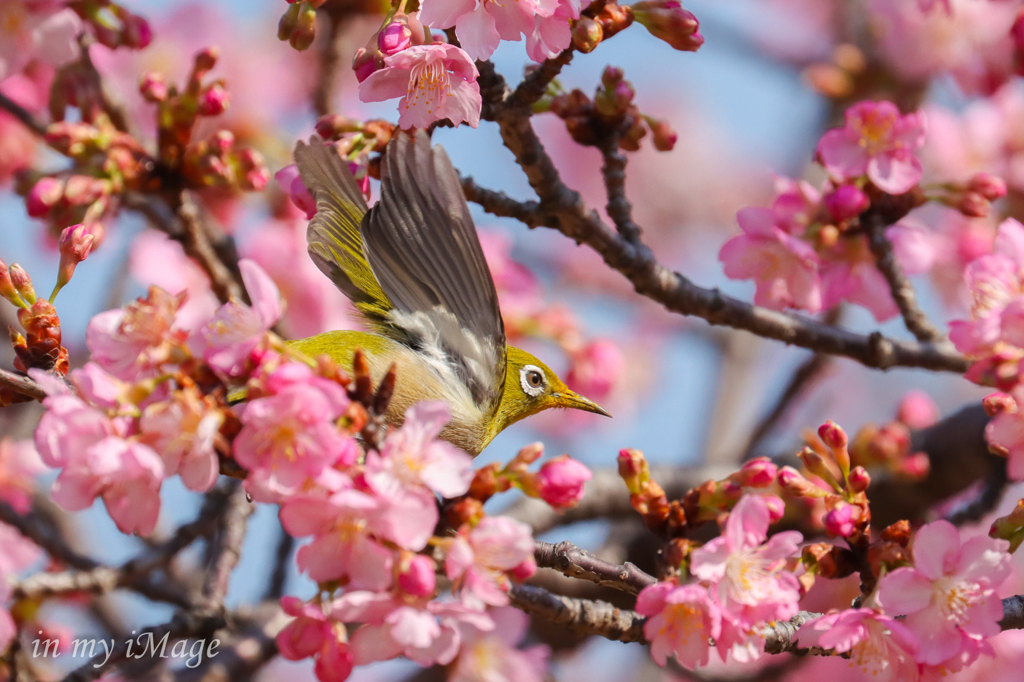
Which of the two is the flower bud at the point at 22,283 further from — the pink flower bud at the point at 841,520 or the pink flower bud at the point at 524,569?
the pink flower bud at the point at 841,520

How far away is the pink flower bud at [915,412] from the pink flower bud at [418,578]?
2943 millimetres

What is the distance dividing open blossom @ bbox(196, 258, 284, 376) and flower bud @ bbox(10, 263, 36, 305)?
0.49 m

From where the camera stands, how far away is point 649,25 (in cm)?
200

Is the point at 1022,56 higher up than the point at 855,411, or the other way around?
the point at 1022,56

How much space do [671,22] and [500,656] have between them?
1840 millimetres

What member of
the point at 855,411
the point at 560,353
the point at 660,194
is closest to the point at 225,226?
the point at 560,353

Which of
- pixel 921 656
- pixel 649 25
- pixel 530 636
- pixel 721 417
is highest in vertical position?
pixel 649 25

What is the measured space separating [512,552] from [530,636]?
2.59 meters

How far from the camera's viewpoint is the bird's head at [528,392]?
2467 millimetres

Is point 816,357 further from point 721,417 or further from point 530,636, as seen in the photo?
point 530,636

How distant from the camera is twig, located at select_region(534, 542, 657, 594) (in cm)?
167

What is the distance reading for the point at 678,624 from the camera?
1.63m

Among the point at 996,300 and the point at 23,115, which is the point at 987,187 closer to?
the point at 996,300

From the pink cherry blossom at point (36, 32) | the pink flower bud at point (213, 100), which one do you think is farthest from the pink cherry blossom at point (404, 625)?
the pink cherry blossom at point (36, 32)
